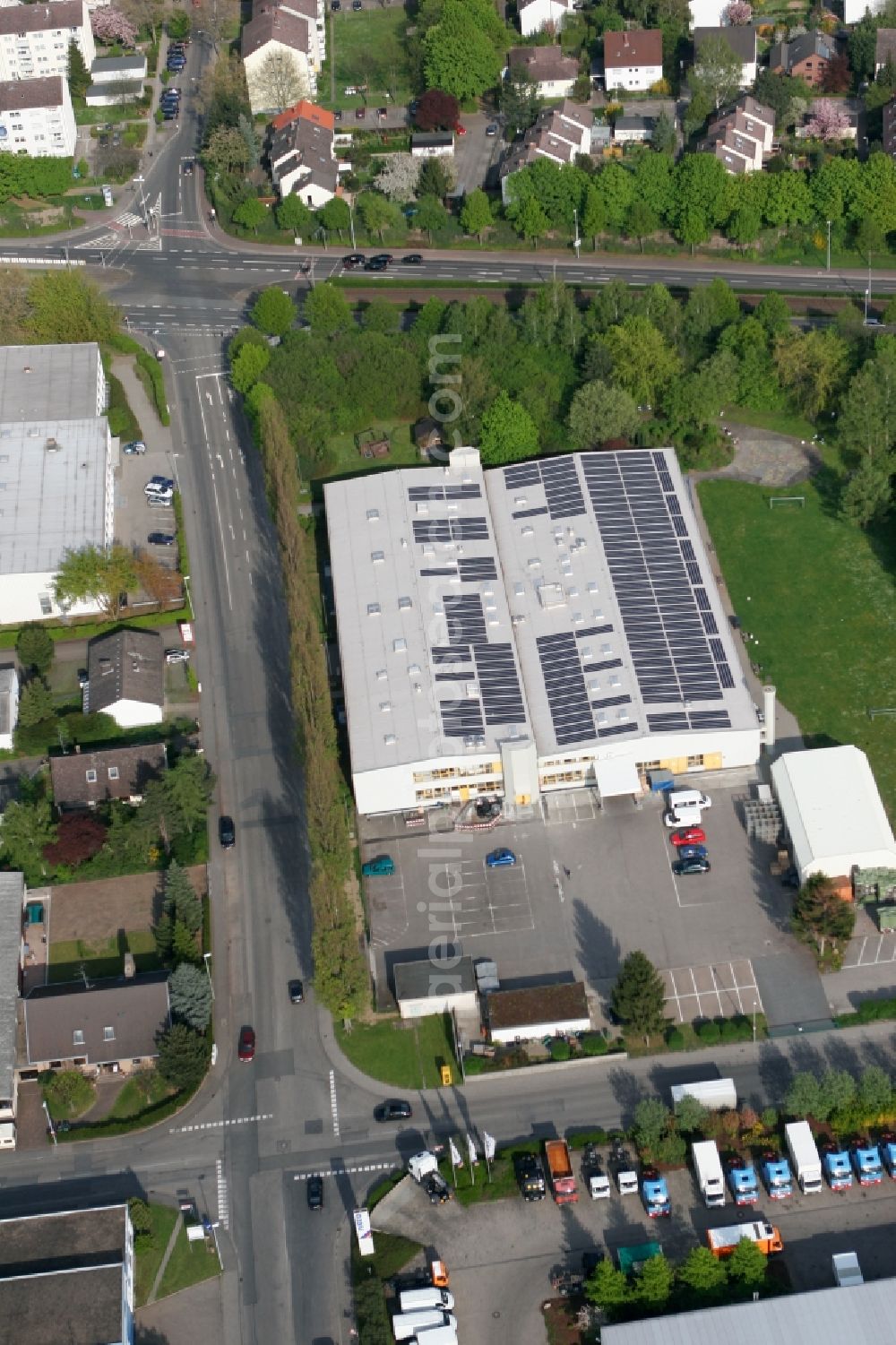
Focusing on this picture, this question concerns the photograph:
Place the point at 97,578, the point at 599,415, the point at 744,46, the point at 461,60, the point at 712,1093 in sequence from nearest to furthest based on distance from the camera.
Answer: the point at 712,1093
the point at 97,578
the point at 599,415
the point at 744,46
the point at 461,60

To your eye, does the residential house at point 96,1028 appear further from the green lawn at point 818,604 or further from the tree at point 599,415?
the tree at point 599,415

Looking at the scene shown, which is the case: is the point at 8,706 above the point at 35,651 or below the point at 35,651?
below

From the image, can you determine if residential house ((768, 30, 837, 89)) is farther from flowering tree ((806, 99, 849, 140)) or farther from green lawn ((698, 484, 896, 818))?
green lawn ((698, 484, 896, 818))

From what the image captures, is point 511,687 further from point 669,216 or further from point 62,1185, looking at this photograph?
point 669,216

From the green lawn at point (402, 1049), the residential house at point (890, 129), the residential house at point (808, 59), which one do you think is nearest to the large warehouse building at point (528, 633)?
the green lawn at point (402, 1049)

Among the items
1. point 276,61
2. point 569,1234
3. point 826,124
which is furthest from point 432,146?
point 569,1234

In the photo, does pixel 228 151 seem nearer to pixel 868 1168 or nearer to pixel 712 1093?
pixel 712 1093
